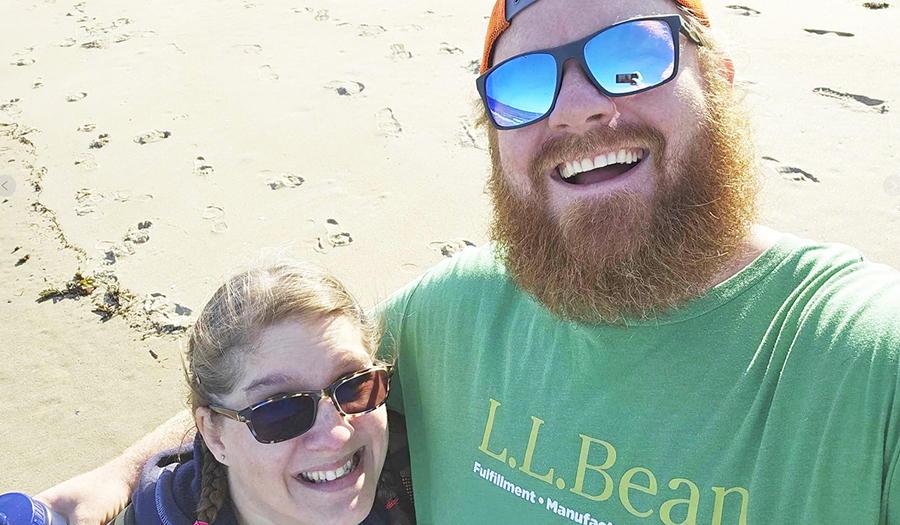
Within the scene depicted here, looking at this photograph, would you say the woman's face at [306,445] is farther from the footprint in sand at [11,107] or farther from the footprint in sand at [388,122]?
the footprint in sand at [11,107]

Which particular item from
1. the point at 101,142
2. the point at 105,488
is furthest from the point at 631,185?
the point at 101,142

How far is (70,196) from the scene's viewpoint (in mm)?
5445

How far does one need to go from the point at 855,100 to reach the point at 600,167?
3922 millimetres

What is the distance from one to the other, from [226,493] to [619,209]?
1.39m

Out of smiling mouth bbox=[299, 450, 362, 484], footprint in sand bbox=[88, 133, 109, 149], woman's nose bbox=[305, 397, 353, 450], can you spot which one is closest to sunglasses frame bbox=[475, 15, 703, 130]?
woman's nose bbox=[305, 397, 353, 450]

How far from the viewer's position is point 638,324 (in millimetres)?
1849

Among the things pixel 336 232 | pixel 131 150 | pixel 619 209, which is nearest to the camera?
pixel 619 209

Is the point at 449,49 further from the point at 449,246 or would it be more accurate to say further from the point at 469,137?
the point at 449,246

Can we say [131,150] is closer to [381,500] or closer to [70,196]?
[70,196]

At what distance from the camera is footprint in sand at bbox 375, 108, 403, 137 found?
18.5ft

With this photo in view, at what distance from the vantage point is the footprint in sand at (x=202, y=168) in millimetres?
5445

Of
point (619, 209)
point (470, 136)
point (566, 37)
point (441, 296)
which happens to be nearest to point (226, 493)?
point (441, 296)

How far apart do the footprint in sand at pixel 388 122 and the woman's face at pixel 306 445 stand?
11.7 feet

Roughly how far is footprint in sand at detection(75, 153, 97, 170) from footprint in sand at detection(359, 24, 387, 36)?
8.42 ft
